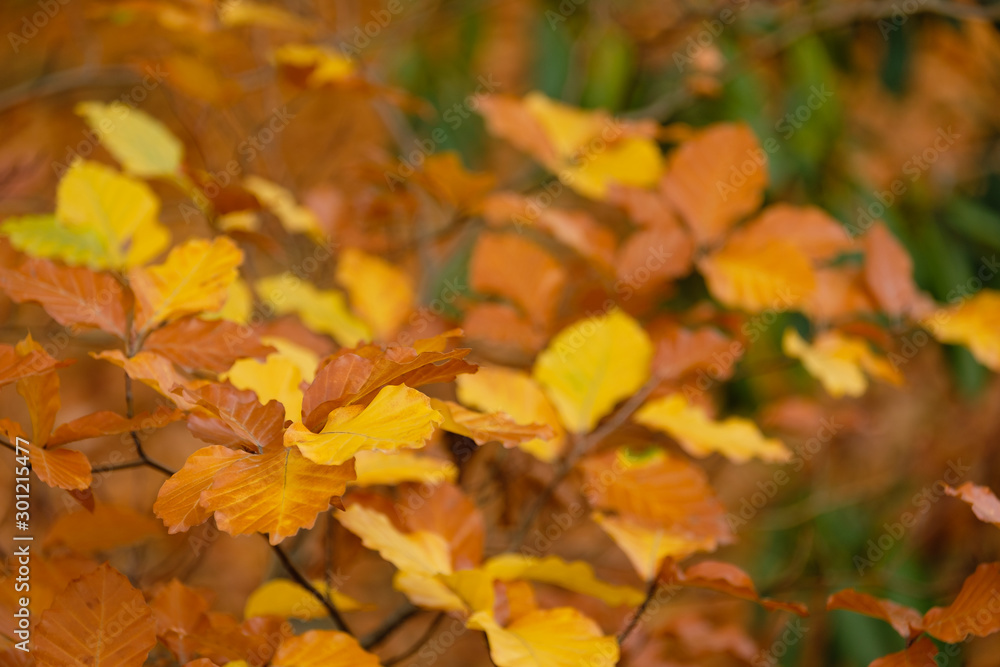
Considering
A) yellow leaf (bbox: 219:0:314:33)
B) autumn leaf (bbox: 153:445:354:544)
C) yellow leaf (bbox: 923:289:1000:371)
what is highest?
yellow leaf (bbox: 219:0:314:33)

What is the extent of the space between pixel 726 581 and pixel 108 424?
33cm

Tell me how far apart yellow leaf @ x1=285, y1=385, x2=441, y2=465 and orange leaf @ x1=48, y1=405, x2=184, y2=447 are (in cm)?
7

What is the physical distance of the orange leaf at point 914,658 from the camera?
0.39 meters

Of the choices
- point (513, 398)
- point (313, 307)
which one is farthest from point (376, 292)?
point (513, 398)

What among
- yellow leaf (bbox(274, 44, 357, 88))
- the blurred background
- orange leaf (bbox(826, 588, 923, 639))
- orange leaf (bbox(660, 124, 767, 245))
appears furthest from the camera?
the blurred background

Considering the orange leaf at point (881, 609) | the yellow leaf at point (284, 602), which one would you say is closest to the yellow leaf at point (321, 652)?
the yellow leaf at point (284, 602)

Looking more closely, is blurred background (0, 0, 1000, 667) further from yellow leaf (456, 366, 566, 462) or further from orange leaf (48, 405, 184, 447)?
orange leaf (48, 405, 184, 447)

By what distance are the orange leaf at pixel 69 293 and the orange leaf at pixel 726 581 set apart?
0.35 m

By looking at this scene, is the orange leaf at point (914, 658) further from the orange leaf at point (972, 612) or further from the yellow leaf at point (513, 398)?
the yellow leaf at point (513, 398)

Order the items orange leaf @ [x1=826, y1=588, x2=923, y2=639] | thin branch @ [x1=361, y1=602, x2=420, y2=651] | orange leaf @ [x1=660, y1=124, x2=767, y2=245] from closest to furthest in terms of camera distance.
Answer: orange leaf @ [x1=826, y1=588, x2=923, y2=639] < thin branch @ [x1=361, y1=602, x2=420, y2=651] < orange leaf @ [x1=660, y1=124, x2=767, y2=245]

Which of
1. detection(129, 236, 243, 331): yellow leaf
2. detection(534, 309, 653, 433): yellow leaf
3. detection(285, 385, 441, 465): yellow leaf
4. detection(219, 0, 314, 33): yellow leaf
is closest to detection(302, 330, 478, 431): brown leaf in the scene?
detection(285, 385, 441, 465): yellow leaf

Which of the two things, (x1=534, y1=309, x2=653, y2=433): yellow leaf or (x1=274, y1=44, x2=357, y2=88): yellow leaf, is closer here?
(x1=534, y1=309, x2=653, y2=433): yellow leaf

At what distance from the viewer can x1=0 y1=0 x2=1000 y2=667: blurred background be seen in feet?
2.68

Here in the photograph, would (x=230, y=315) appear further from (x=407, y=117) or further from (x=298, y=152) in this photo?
(x=298, y=152)
